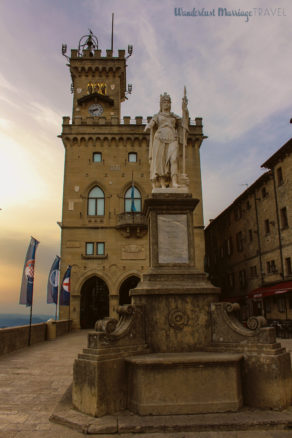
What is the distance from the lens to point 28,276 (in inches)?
665

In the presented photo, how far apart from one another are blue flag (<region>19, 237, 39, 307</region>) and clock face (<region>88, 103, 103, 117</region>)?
23.5 metres

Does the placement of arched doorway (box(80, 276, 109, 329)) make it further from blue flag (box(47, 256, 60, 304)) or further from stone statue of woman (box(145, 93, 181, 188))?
stone statue of woman (box(145, 93, 181, 188))

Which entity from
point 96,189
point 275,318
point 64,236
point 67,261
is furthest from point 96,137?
point 275,318

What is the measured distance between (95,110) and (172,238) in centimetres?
3330

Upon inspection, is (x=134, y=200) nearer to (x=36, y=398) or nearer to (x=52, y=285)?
(x=52, y=285)

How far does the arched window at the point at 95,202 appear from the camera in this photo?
108ft

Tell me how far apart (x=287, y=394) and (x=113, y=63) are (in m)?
39.0

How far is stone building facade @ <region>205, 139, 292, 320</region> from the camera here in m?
27.3

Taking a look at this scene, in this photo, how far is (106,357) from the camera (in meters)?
5.39

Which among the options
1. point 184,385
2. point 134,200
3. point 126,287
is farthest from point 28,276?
point 126,287

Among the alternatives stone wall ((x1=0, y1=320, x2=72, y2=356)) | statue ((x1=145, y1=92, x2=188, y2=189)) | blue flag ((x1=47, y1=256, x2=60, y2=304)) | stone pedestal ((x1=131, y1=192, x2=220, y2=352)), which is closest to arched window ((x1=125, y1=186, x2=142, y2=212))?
blue flag ((x1=47, y1=256, x2=60, y2=304))

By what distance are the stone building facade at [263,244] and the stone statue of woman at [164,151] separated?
19012 millimetres

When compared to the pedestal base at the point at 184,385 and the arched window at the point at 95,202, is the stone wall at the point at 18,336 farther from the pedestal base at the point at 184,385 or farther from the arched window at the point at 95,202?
the arched window at the point at 95,202

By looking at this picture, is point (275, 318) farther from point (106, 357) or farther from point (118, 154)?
point (106, 357)
